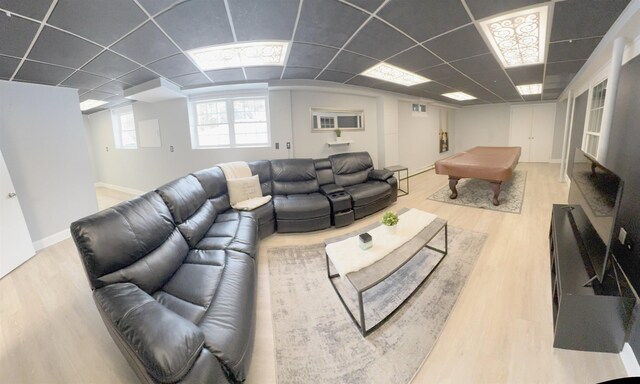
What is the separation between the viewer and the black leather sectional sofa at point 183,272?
3.42 feet

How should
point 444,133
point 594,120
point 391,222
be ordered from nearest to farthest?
point 391,222
point 594,120
point 444,133

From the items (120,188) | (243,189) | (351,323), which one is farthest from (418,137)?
(120,188)

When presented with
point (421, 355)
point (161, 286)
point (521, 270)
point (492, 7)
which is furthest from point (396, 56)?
point (161, 286)

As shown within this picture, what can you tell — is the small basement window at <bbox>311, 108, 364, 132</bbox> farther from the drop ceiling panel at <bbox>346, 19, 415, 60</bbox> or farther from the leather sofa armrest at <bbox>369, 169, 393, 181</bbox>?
the drop ceiling panel at <bbox>346, 19, 415, 60</bbox>

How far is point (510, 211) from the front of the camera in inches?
147

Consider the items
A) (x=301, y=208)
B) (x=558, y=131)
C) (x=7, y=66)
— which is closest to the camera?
(x=7, y=66)

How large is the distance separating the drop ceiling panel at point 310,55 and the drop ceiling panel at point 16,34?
220 centimetres

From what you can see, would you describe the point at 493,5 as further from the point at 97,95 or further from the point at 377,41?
the point at 97,95

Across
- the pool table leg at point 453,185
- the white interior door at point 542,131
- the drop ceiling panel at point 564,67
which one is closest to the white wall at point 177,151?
the pool table leg at point 453,185

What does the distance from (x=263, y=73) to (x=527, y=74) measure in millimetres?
4626

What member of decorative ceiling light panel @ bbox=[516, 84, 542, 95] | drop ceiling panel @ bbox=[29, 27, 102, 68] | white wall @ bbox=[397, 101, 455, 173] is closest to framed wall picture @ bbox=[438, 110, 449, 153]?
white wall @ bbox=[397, 101, 455, 173]

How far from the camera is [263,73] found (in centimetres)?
358

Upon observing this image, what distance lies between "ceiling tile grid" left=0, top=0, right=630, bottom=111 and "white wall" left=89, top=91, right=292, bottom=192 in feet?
2.94

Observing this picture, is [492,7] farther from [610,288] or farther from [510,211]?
[510,211]
